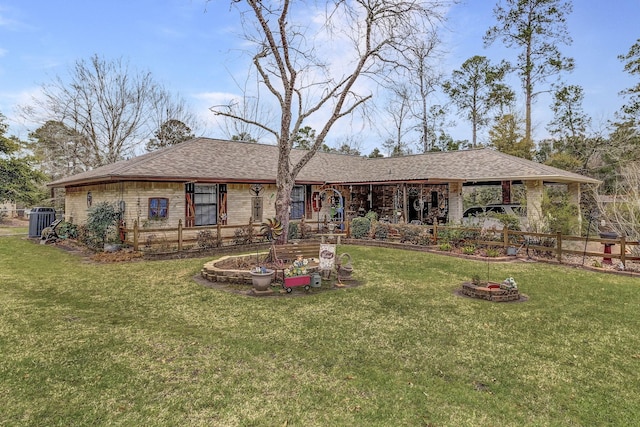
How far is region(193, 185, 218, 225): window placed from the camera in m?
15.3

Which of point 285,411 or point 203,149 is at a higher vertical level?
point 203,149

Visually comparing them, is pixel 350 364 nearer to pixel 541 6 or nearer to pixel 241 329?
pixel 241 329

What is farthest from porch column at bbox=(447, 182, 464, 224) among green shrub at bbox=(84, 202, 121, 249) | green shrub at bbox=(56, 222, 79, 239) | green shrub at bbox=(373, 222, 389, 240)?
green shrub at bbox=(56, 222, 79, 239)

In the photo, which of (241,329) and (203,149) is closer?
(241,329)

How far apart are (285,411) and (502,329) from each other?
3976 millimetres

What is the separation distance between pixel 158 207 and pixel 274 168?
6502 mm

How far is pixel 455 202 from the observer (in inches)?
683

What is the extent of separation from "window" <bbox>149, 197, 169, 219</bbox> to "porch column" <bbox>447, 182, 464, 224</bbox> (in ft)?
43.2

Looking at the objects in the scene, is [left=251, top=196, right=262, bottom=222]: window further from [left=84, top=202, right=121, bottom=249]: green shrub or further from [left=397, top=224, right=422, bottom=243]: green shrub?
[left=397, top=224, right=422, bottom=243]: green shrub

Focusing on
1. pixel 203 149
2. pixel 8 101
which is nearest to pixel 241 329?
pixel 203 149

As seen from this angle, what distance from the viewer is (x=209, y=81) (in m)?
16.8

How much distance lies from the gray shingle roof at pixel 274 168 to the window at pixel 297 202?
798 millimetres

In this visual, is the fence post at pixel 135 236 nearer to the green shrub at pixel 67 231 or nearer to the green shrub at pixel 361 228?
the green shrub at pixel 67 231

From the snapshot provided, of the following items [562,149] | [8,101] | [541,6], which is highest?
[541,6]
